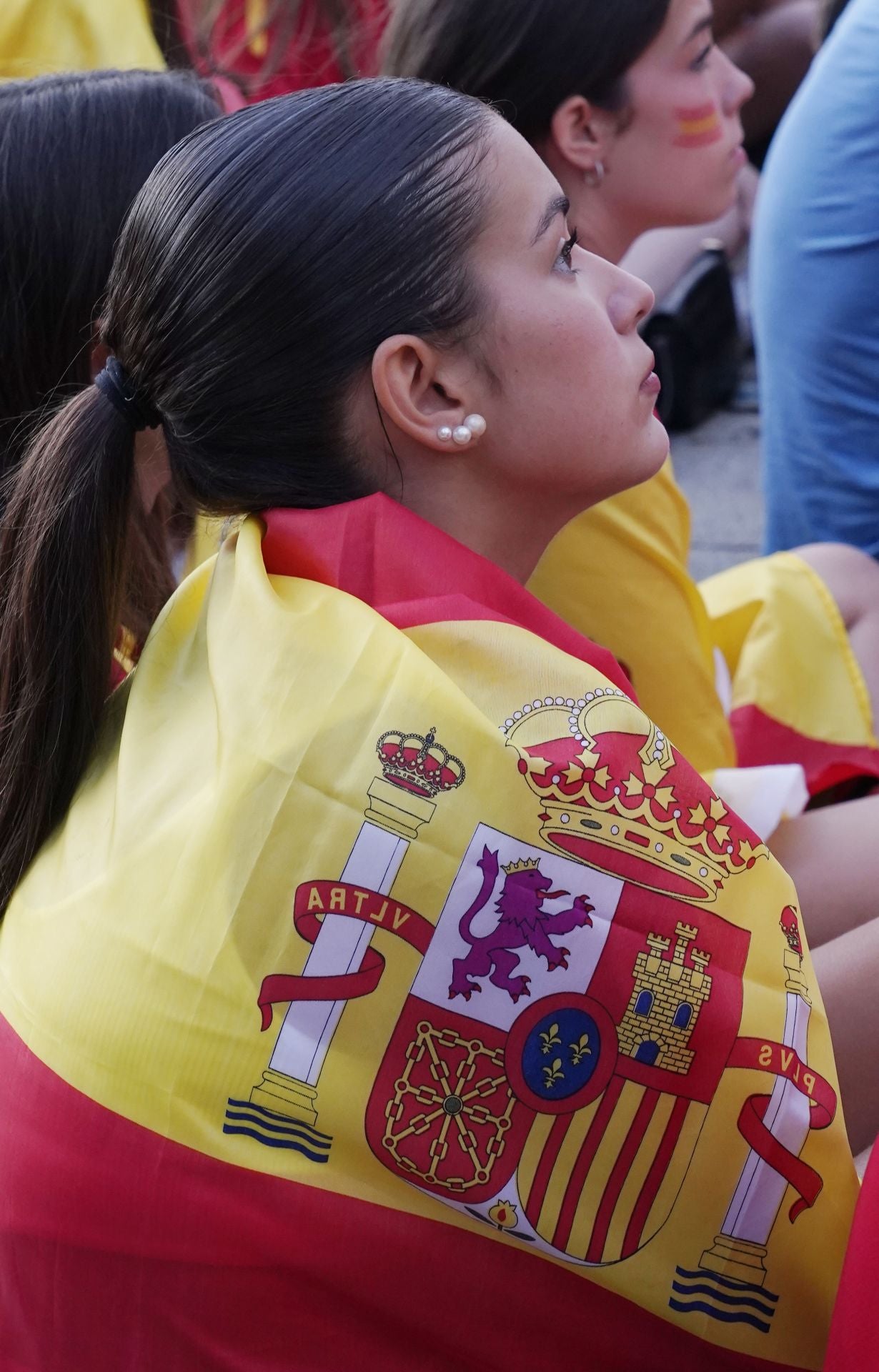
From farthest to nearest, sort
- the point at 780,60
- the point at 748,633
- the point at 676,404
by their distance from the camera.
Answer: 1. the point at 780,60
2. the point at 676,404
3. the point at 748,633

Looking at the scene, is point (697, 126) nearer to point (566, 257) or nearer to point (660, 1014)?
point (566, 257)

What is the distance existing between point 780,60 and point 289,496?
4056 millimetres

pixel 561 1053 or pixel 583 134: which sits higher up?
pixel 583 134

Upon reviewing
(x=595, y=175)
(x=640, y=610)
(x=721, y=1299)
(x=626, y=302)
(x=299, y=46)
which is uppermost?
(x=299, y=46)

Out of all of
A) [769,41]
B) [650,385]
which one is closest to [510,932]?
[650,385]

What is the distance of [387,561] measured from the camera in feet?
3.62

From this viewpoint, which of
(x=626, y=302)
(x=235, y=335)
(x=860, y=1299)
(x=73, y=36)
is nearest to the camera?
(x=860, y=1299)

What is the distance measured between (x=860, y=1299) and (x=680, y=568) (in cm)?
109

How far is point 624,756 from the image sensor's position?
3.40 ft

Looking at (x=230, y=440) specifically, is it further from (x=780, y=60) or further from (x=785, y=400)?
(x=780, y=60)

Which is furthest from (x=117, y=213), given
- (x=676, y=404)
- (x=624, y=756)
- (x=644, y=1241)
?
(x=676, y=404)

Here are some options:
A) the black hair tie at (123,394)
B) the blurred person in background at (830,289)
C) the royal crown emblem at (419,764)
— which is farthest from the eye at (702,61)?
the royal crown emblem at (419,764)

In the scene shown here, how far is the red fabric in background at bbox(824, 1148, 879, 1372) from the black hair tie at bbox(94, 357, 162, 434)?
821 mm

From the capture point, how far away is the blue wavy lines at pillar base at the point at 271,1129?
3.23 ft
